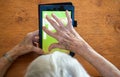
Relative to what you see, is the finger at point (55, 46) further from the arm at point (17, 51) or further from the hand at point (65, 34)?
the arm at point (17, 51)

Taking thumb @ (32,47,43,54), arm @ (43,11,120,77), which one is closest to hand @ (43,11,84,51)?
arm @ (43,11,120,77)

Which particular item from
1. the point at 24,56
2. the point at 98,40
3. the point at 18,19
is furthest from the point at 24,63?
the point at 98,40

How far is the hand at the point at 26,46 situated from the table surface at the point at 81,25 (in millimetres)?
36

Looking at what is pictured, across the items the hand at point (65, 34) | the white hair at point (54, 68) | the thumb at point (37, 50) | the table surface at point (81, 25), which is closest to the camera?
the white hair at point (54, 68)

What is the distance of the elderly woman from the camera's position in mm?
603

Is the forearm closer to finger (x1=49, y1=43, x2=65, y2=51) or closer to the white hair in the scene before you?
finger (x1=49, y1=43, x2=65, y2=51)

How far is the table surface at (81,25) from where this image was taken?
1148 mm

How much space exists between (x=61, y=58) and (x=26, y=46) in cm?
51

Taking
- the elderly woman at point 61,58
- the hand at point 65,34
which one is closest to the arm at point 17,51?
the elderly woman at point 61,58

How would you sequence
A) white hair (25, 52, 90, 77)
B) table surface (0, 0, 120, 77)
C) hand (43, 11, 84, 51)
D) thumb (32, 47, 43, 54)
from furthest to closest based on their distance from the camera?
table surface (0, 0, 120, 77), thumb (32, 47, 43, 54), hand (43, 11, 84, 51), white hair (25, 52, 90, 77)

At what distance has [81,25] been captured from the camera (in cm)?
118

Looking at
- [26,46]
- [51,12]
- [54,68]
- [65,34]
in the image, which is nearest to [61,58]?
[54,68]

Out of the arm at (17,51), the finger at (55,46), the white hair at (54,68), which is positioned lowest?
the arm at (17,51)

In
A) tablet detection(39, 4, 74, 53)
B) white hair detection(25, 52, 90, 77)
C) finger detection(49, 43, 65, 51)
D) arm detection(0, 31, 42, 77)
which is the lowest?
arm detection(0, 31, 42, 77)
